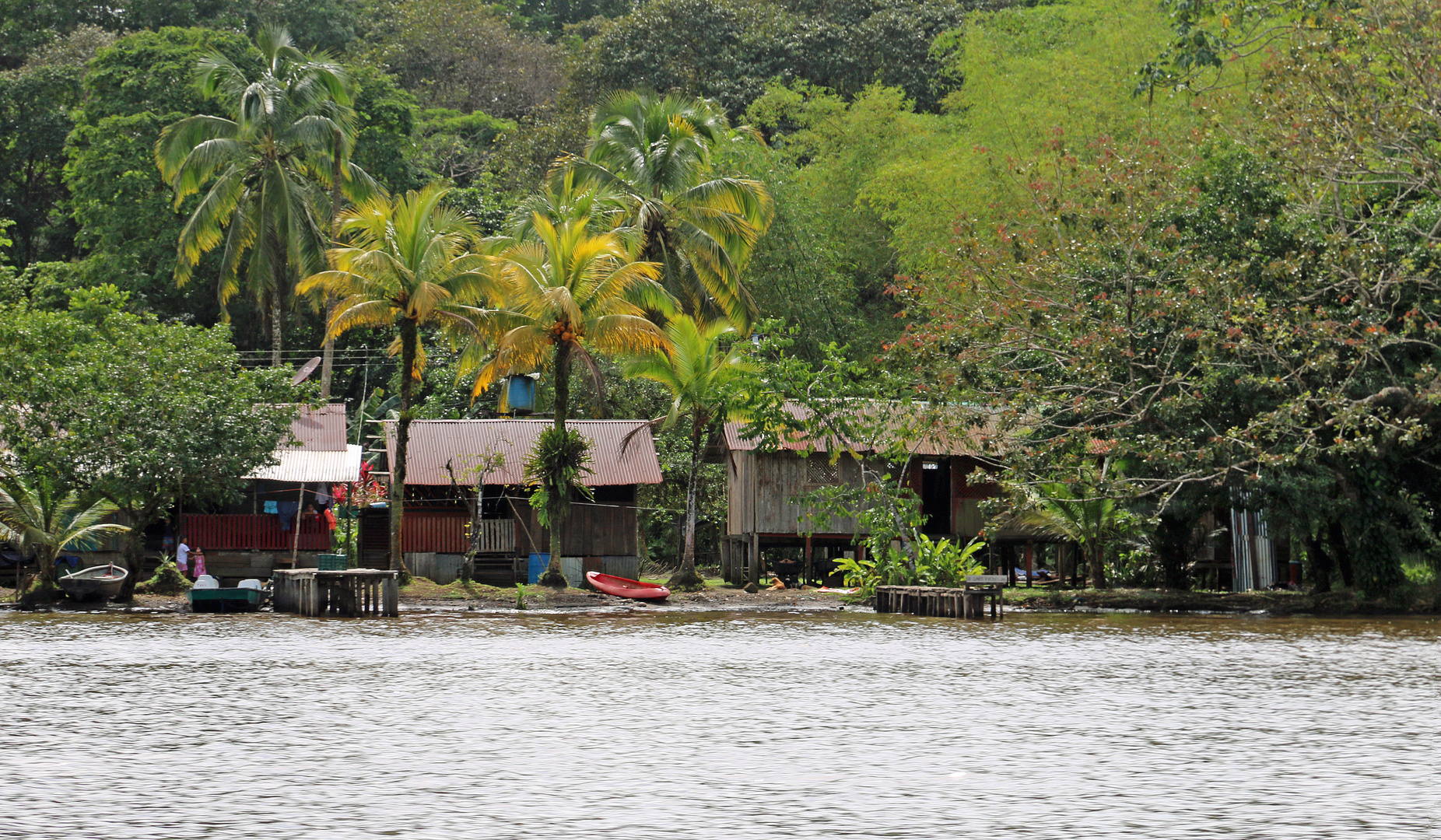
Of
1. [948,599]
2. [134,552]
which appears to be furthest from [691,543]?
[134,552]

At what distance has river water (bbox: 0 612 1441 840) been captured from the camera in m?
7.00

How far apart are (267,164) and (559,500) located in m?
13.8

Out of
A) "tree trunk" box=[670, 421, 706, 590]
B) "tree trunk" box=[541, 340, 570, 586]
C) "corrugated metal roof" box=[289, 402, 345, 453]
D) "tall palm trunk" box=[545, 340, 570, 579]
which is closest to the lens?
"tree trunk" box=[541, 340, 570, 586]

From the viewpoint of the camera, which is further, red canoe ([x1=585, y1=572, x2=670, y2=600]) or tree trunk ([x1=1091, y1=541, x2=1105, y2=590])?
tree trunk ([x1=1091, y1=541, x2=1105, y2=590])

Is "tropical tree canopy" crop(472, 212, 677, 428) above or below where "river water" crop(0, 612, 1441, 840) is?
above

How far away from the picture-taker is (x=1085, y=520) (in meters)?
27.9

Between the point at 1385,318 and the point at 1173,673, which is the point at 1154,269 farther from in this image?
the point at 1173,673

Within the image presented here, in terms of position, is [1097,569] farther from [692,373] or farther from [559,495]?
[559,495]

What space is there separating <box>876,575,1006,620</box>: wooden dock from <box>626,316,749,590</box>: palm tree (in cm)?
576

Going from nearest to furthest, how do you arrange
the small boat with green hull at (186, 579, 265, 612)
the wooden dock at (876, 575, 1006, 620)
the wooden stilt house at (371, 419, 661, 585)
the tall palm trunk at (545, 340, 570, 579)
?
the wooden dock at (876, 575, 1006, 620), the small boat with green hull at (186, 579, 265, 612), the tall palm trunk at (545, 340, 570, 579), the wooden stilt house at (371, 419, 661, 585)

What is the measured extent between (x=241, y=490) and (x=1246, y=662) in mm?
19468

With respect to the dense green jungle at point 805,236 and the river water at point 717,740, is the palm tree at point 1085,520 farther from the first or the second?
the river water at point 717,740

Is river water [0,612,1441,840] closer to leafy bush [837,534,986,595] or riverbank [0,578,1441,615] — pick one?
riverbank [0,578,1441,615]

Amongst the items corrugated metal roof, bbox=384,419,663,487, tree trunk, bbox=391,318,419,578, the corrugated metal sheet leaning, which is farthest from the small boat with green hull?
corrugated metal roof, bbox=384,419,663,487
